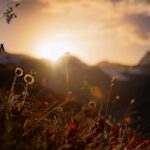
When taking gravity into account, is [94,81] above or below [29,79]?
above

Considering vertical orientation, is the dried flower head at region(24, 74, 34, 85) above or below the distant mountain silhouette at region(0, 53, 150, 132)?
below

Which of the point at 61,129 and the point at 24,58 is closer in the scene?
the point at 61,129

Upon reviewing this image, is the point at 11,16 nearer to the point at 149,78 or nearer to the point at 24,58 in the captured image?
the point at 24,58

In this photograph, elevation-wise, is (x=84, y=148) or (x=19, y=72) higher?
(x=19, y=72)

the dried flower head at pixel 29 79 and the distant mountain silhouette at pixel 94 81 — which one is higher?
the distant mountain silhouette at pixel 94 81

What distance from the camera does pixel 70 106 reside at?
21406mm

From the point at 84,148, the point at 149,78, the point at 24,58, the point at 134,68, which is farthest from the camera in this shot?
the point at 134,68

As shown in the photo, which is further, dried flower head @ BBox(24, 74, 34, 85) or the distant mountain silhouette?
the distant mountain silhouette

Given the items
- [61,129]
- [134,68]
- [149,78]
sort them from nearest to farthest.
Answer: [61,129]
[149,78]
[134,68]

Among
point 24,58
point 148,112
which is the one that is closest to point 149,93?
point 148,112

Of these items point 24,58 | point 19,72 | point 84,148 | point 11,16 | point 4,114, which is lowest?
point 84,148

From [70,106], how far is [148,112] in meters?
59.9

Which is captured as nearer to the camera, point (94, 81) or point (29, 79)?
point (29, 79)

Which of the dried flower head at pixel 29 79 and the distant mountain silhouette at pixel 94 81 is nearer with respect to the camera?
→ the dried flower head at pixel 29 79
